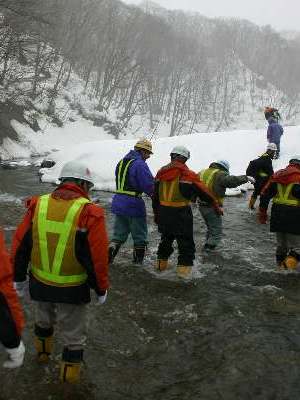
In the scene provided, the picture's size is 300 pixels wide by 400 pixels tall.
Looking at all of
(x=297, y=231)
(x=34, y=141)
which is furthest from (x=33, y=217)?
(x=34, y=141)

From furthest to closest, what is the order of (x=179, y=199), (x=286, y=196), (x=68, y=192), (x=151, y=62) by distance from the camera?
(x=151, y=62) → (x=286, y=196) → (x=179, y=199) → (x=68, y=192)

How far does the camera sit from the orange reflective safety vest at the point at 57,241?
3.41m

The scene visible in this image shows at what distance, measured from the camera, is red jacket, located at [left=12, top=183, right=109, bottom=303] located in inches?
133

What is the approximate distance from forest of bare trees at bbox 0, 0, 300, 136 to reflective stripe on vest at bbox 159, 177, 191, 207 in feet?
55.0

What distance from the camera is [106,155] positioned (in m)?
16.9

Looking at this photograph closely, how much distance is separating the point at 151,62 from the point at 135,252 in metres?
50.8

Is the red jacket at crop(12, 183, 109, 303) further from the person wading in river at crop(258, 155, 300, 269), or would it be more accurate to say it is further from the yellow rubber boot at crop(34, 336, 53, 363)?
the person wading in river at crop(258, 155, 300, 269)

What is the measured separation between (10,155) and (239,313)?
62.8 feet

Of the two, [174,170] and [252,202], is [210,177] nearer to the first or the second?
[174,170]

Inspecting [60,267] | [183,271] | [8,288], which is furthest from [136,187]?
[8,288]

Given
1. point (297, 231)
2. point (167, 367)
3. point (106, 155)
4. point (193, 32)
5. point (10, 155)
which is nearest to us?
point (167, 367)

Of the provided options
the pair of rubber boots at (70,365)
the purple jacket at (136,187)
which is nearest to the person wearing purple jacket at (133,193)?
the purple jacket at (136,187)

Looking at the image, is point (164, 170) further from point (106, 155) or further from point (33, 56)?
point (33, 56)

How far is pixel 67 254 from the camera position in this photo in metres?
3.47
